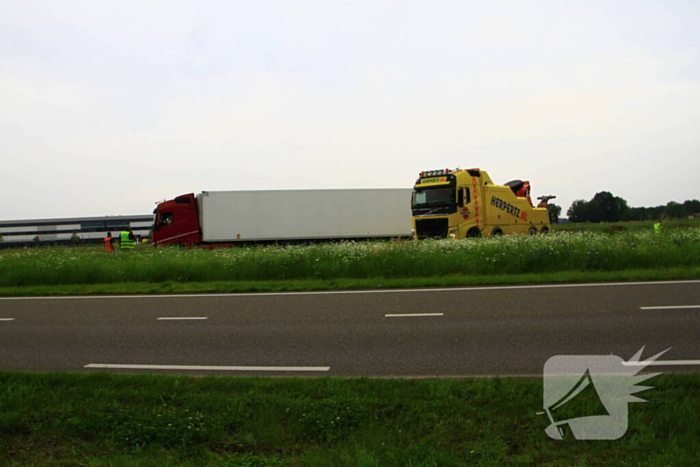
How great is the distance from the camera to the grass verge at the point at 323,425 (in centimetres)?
404

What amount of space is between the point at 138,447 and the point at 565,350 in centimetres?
516

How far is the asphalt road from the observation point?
Answer: 6.89 metres

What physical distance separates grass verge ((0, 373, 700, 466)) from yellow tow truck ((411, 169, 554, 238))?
19550 millimetres

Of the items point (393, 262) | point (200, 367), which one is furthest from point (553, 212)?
point (200, 367)

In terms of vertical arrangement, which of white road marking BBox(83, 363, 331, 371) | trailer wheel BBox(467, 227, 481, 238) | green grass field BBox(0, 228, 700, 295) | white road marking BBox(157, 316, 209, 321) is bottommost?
white road marking BBox(83, 363, 331, 371)

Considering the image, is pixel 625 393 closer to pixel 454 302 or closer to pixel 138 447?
pixel 138 447

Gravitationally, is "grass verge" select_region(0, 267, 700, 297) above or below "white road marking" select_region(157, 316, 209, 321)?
above

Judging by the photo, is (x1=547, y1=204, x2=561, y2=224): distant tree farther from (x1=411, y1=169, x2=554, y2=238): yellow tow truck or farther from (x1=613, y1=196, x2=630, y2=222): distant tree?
(x1=613, y1=196, x2=630, y2=222): distant tree

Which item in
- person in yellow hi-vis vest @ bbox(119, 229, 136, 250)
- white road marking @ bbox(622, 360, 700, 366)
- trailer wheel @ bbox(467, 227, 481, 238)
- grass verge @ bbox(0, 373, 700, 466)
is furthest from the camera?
person in yellow hi-vis vest @ bbox(119, 229, 136, 250)

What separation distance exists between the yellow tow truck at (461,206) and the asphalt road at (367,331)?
12876 mm

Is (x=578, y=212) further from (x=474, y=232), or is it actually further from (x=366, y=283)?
(x=366, y=283)

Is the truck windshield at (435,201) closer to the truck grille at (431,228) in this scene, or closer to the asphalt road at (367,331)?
the truck grille at (431,228)

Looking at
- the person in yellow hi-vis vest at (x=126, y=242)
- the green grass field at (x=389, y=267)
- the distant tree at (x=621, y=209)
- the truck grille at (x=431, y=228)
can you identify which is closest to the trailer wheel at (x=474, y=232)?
the truck grille at (x=431, y=228)

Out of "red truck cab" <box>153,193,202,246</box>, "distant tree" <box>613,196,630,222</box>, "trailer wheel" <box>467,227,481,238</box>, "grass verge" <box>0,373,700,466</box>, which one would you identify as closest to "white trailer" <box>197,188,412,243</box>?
"red truck cab" <box>153,193,202,246</box>
